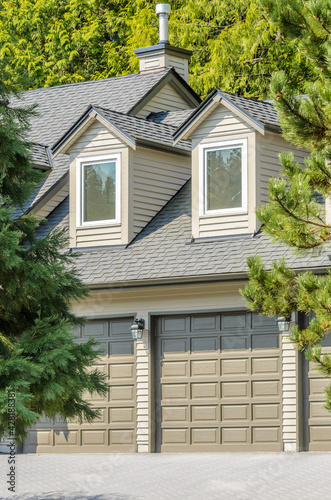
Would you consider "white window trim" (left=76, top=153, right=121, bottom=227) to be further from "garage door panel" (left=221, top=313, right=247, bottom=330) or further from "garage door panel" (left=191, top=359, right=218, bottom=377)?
"garage door panel" (left=191, top=359, right=218, bottom=377)

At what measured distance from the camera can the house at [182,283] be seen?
48.0 feet

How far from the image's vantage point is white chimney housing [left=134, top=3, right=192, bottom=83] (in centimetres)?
2080

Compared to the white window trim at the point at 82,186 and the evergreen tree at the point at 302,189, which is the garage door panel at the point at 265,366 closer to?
the white window trim at the point at 82,186

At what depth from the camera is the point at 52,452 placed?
1639 centimetres

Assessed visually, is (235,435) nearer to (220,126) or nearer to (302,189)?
(220,126)

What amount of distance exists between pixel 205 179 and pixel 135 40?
40.0 feet

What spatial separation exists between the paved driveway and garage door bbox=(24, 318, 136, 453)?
94cm

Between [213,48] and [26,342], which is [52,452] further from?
[213,48]

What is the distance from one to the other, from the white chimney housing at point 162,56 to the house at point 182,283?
3286 mm

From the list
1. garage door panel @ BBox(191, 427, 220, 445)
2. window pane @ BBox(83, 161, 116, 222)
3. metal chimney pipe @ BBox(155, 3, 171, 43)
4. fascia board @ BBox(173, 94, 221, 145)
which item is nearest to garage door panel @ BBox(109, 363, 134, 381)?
garage door panel @ BBox(191, 427, 220, 445)

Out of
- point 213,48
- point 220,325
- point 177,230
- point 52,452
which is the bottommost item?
point 52,452

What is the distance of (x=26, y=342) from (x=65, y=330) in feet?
1.45

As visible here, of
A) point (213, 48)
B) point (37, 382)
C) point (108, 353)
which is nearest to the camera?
point (37, 382)

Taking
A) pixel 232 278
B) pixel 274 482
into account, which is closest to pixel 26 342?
pixel 274 482
